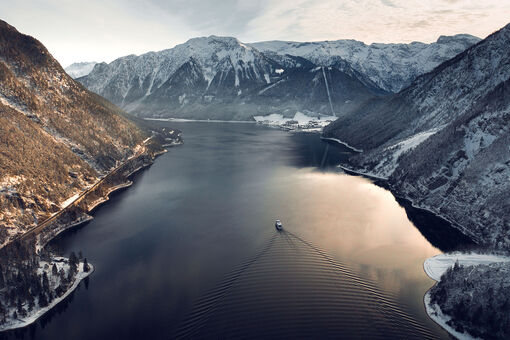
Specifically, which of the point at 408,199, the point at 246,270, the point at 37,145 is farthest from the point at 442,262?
the point at 37,145

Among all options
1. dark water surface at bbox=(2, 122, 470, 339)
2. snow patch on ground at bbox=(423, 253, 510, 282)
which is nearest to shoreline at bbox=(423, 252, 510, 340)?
snow patch on ground at bbox=(423, 253, 510, 282)

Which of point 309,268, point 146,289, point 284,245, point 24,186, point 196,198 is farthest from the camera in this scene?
point 196,198

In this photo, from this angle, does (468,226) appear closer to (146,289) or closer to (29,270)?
(146,289)

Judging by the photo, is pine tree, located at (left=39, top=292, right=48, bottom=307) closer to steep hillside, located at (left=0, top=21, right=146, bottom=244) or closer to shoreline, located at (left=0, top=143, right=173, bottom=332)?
shoreline, located at (left=0, top=143, right=173, bottom=332)

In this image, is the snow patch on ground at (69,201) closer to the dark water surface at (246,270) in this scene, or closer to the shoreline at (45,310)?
the dark water surface at (246,270)

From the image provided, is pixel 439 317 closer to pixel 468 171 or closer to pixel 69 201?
pixel 468 171

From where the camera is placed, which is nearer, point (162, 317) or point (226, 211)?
point (162, 317)

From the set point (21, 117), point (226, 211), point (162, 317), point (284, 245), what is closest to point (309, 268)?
point (284, 245)
